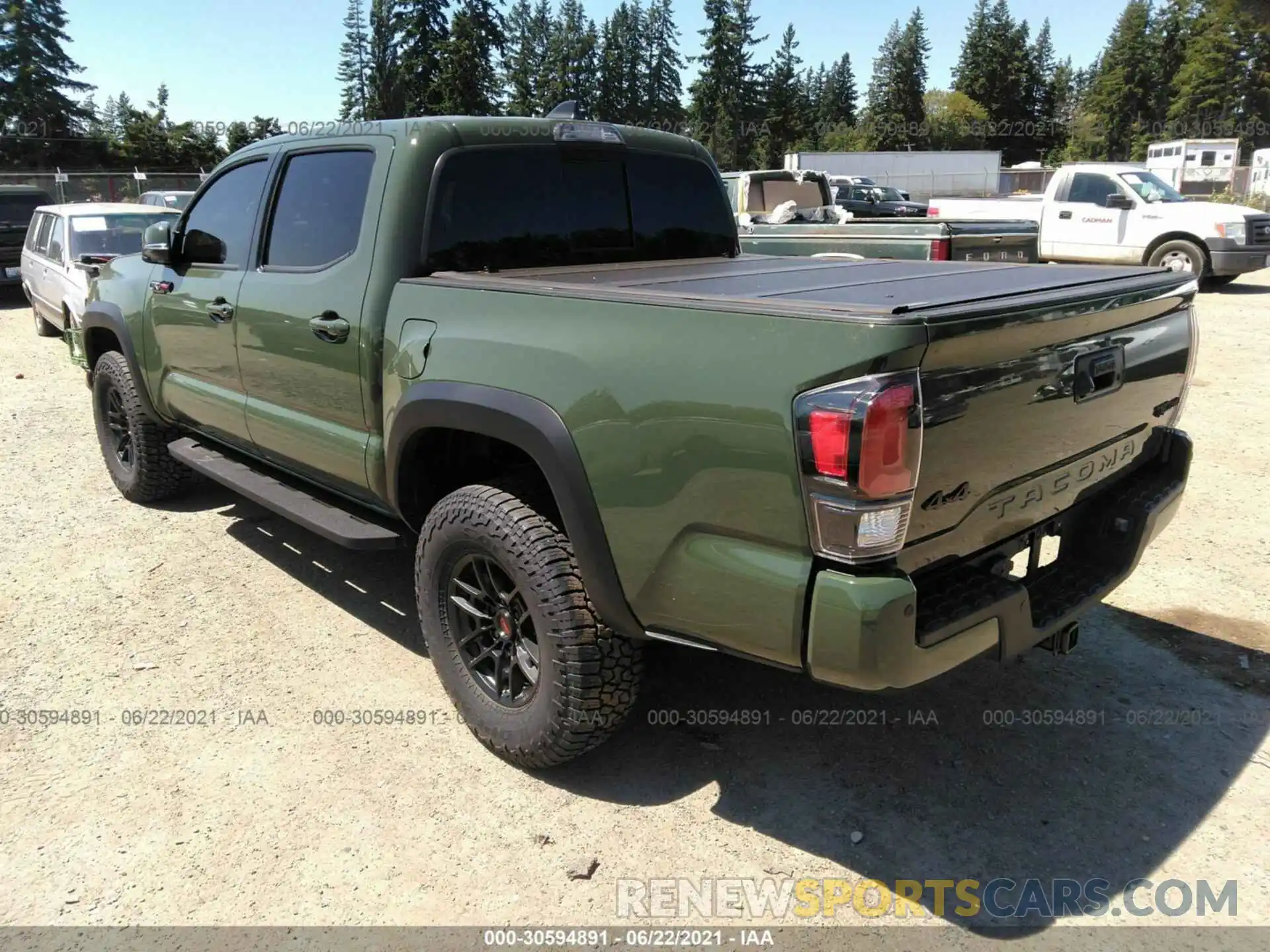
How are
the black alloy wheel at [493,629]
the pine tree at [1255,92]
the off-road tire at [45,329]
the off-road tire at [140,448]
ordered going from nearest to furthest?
1. the black alloy wheel at [493,629]
2. the off-road tire at [140,448]
3. the off-road tire at [45,329]
4. the pine tree at [1255,92]

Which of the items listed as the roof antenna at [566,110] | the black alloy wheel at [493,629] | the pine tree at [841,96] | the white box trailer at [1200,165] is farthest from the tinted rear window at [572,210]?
the pine tree at [841,96]

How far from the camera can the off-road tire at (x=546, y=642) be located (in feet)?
8.98

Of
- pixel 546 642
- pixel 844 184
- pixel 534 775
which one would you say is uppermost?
pixel 844 184

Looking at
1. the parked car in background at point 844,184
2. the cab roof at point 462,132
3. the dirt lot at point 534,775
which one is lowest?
the dirt lot at point 534,775

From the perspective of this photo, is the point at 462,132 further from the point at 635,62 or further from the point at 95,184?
the point at 635,62

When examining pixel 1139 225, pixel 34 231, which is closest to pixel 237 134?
pixel 34 231

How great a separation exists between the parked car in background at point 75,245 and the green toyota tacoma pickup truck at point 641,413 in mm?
6717

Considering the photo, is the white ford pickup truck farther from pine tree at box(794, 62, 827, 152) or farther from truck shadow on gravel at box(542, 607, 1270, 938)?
pine tree at box(794, 62, 827, 152)

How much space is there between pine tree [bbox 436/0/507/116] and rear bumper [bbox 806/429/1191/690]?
5038 centimetres

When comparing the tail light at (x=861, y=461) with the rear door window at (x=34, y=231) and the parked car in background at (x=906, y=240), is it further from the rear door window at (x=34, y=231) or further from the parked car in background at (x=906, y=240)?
the rear door window at (x=34, y=231)

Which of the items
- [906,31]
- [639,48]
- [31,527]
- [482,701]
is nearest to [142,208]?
[31,527]

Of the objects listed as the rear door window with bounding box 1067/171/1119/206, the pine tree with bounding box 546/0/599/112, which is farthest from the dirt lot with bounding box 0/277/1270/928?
the pine tree with bounding box 546/0/599/112

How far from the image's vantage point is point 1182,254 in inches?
536

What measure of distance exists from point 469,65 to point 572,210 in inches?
2111
